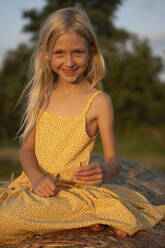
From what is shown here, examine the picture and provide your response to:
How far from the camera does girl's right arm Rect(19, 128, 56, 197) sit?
1789mm

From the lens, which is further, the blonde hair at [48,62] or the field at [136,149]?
the field at [136,149]

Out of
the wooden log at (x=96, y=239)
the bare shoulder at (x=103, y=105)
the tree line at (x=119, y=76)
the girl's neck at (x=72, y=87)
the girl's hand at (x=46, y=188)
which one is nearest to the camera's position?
the wooden log at (x=96, y=239)

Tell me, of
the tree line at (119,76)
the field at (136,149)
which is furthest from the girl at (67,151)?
the tree line at (119,76)

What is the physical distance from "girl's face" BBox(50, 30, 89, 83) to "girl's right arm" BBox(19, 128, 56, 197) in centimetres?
44

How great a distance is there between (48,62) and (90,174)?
94 cm

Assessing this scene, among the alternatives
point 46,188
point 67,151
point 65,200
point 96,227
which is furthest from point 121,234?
point 67,151

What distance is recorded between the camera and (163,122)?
11.6m

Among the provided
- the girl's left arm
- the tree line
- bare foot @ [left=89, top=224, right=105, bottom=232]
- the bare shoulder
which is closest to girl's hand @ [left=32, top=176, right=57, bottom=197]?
bare foot @ [left=89, top=224, right=105, bottom=232]

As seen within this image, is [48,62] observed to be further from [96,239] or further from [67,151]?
[96,239]

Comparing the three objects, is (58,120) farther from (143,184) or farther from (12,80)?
(12,80)

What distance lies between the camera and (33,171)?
79.8 inches

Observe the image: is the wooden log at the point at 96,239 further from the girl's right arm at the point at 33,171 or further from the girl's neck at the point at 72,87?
the girl's neck at the point at 72,87

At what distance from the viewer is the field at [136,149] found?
7.83 meters

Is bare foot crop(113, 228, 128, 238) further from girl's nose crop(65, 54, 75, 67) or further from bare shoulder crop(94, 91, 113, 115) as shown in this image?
girl's nose crop(65, 54, 75, 67)
